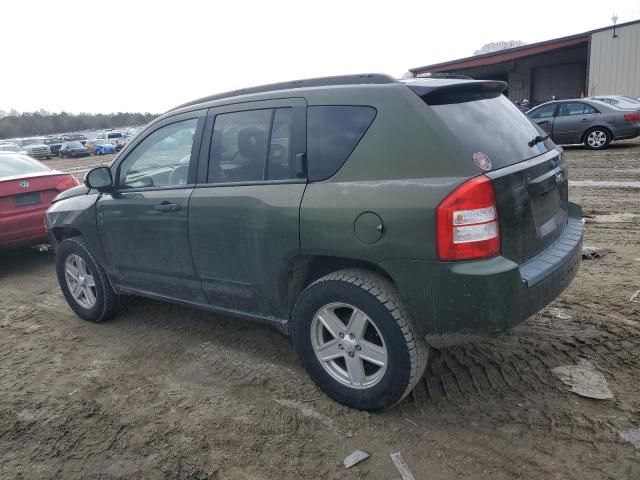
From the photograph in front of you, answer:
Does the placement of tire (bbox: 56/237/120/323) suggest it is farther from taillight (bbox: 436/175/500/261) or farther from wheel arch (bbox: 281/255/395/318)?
taillight (bbox: 436/175/500/261)

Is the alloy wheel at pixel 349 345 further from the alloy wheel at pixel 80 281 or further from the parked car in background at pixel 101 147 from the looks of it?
the parked car in background at pixel 101 147

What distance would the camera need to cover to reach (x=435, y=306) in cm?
257

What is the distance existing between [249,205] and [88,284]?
7.50 ft

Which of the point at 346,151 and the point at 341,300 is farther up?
the point at 346,151

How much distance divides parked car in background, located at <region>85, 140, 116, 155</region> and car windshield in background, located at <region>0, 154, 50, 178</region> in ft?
109

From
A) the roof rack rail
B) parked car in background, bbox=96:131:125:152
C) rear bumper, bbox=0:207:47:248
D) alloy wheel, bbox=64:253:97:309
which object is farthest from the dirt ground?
parked car in background, bbox=96:131:125:152

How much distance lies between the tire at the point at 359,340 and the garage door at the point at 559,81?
2969cm

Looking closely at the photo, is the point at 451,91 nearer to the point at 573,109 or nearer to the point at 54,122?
the point at 573,109

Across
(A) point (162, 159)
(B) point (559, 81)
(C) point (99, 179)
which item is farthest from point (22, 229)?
(B) point (559, 81)

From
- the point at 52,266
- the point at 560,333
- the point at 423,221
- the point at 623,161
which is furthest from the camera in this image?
the point at 623,161

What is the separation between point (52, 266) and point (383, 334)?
5600 millimetres

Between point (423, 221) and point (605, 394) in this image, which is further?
point (605, 394)

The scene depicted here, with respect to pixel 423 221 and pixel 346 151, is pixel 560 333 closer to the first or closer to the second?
pixel 423 221

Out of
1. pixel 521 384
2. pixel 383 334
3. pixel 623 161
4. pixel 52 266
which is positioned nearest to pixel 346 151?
pixel 383 334
